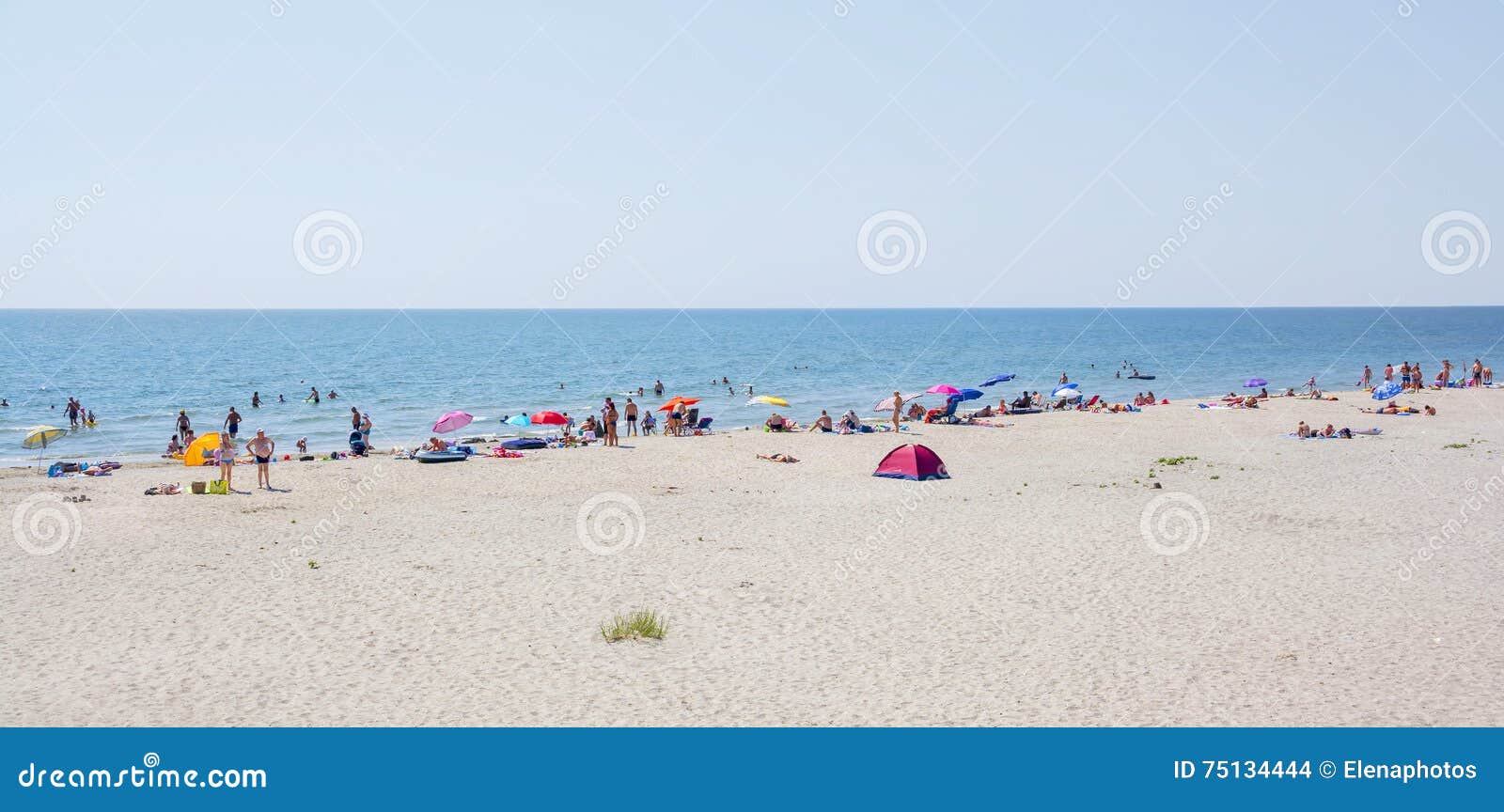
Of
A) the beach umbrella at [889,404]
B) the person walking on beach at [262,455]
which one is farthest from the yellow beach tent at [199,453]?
the beach umbrella at [889,404]

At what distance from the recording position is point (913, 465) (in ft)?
82.0

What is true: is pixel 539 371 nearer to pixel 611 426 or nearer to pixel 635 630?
pixel 611 426

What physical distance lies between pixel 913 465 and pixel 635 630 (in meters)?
13.5

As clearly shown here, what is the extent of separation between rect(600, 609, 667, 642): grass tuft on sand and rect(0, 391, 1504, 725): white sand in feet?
0.79

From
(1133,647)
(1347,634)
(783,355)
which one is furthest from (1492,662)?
(783,355)

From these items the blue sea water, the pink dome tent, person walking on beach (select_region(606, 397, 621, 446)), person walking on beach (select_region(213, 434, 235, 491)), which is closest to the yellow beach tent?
person walking on beach (select_region(213, 434, 235, 491))

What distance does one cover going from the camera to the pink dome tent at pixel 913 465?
24.9 metres

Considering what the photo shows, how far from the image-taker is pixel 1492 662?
37.5 feet

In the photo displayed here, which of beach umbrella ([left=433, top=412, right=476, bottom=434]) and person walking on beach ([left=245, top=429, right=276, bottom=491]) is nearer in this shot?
person walking on beach ([left=245, top=429, right=276, bottom=491])

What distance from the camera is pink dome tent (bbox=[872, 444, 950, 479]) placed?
24.9m

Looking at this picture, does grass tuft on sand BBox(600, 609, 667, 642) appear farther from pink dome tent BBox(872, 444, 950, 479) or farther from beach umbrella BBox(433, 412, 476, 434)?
beach umbrella BBox(433, 412, 476, 434)

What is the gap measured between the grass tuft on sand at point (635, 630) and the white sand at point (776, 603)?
24cm

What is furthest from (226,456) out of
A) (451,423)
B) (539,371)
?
(539,371)
